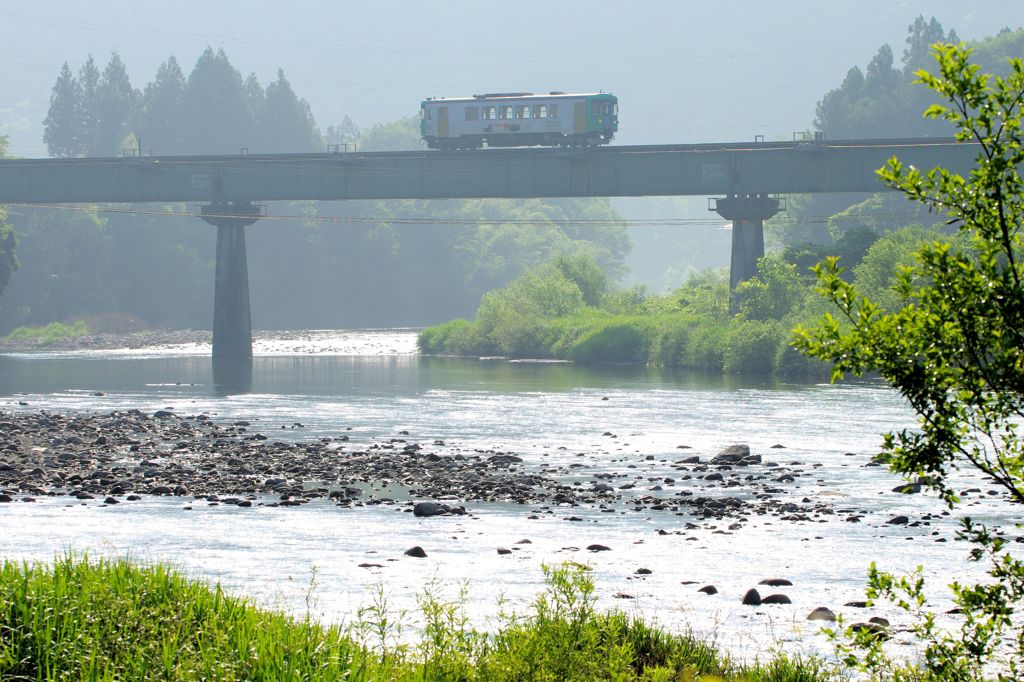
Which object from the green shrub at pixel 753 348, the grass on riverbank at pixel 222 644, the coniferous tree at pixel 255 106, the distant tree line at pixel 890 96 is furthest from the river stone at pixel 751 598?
the coniferous tree at pixel 255 106

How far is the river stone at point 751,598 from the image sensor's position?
17781mm

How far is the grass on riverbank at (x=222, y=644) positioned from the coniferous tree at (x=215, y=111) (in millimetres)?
157556

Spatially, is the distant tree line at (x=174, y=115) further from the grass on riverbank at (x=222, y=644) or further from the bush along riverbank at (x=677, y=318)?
the grass on riverbank at (x=222, y=644)

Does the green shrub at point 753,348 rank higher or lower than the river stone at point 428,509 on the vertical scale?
higher

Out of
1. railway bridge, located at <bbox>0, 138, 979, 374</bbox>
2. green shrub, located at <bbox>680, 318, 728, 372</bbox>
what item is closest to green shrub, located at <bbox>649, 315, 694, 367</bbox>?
green shrub, located at <bbox>680, 318, 728, 372</bbox>

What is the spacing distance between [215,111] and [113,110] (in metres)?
12.9

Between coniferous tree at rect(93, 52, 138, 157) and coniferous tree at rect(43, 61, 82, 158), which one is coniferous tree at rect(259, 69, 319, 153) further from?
coniferous tree at rect(43, 61, 82, 158)

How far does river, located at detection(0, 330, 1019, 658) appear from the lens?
17906 millimetres

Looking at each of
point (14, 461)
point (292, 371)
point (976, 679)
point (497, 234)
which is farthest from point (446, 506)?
point (497, 234)

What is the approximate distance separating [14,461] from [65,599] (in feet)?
69.4

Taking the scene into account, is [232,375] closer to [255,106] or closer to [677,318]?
[677,318]

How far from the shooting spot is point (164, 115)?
166375mm

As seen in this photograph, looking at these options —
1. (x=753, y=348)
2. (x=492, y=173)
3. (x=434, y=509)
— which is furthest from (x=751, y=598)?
(x=492, y=173)

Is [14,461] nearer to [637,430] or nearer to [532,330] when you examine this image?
[637,430]
